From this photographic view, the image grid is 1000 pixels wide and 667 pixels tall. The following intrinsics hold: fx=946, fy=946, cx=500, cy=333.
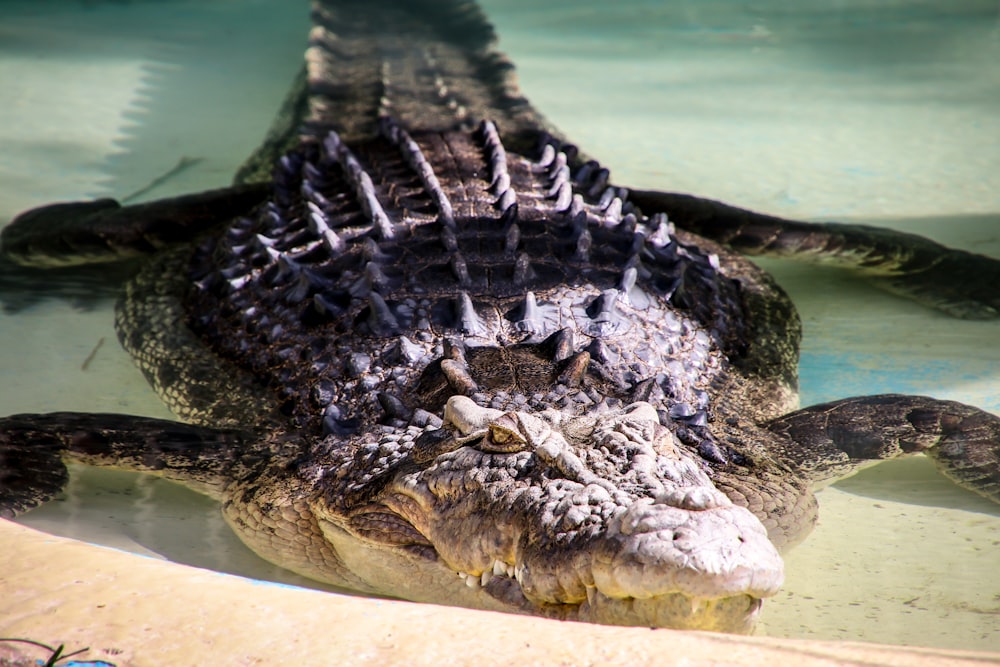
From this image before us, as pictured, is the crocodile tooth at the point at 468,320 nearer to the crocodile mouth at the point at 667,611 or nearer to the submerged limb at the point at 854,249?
the crocodile mouth at the point at 667,611

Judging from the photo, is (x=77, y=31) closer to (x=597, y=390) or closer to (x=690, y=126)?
(x=690, y=126)

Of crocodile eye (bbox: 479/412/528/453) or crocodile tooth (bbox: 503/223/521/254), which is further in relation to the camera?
crocodile tooth (bbox: 503/223/521/254)

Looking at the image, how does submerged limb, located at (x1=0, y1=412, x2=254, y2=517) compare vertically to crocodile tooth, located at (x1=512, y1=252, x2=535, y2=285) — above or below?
below

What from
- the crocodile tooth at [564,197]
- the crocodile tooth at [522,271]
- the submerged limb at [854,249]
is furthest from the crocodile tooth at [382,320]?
the submerged limb at [854,249]

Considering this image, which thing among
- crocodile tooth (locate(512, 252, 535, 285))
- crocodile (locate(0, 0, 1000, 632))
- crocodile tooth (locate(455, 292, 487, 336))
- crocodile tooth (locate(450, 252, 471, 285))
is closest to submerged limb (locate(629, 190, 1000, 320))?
crocodile (locate(0, 0, 1000, 632))

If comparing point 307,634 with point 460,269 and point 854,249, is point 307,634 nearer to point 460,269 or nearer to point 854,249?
point 460,269

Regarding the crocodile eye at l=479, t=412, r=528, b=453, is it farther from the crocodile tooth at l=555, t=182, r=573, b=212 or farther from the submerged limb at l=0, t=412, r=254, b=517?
the crocodile tooth at l=555, t=182, r=573, b=212
